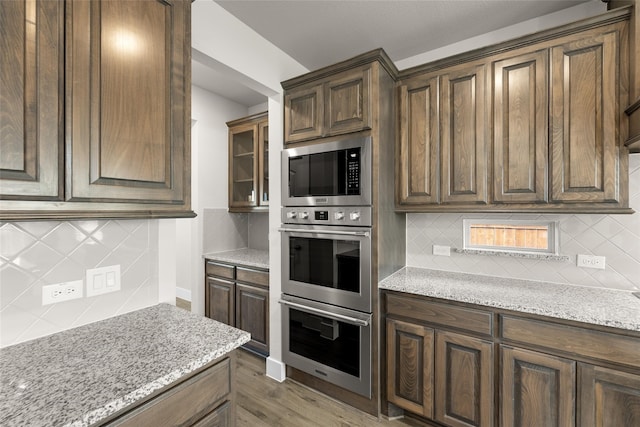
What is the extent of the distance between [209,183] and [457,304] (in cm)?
299

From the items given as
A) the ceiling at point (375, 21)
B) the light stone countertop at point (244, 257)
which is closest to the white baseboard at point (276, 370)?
the light stone countertop at point (244, 257)

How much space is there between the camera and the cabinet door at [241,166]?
343cm

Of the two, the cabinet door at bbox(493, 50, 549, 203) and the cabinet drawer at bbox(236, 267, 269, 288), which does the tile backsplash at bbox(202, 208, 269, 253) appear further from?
the cabinet door at bbox(493, 50, 549, 203)

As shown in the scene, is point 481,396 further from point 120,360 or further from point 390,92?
point 390,92

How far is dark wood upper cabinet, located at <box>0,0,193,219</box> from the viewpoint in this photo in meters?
0.86

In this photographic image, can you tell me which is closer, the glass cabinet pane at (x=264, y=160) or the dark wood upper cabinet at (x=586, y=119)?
the dark wood upper cabinet at (x=586, y=119)

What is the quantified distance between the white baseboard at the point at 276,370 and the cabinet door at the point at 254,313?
0.22 meters

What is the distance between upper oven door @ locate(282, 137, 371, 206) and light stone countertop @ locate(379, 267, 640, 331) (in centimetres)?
68

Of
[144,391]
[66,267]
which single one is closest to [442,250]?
[144,391]

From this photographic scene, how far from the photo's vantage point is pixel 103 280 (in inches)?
52.4

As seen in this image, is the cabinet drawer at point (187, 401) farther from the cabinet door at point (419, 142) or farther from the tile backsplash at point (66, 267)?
the cabinet door at point (419, 142)

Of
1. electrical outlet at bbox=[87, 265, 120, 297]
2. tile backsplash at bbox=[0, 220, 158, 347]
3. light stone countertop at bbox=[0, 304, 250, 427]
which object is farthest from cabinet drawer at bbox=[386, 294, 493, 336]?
electrical outlet at bbox=[87, 265, 120, 297]

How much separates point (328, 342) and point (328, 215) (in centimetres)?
97

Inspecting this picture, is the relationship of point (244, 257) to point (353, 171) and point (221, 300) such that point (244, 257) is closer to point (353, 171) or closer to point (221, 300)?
point (221, 300)
